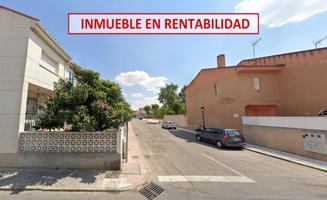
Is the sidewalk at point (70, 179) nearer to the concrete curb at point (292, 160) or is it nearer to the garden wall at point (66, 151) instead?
the garden wall at point (66, 151)

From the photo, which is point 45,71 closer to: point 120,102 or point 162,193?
point 120,102

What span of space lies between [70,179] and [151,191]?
307cm

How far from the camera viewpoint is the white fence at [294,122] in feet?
30.5

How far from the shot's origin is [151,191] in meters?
5.41

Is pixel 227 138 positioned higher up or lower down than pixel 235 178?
higher up

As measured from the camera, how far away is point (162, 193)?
17.3 ft

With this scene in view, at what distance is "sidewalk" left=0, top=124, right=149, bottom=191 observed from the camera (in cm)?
536

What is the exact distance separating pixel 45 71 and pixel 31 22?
252cm

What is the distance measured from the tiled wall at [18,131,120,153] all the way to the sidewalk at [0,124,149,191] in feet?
2.86

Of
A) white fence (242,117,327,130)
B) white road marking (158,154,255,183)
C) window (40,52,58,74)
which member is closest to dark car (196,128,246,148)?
white fence (242,117,327,130)

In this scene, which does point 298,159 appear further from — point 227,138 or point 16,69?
point 16,69

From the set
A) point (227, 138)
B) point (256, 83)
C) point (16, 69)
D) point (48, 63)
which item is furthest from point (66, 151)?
point (256, 83)

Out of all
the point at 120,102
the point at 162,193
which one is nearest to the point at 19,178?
the point at 120,102

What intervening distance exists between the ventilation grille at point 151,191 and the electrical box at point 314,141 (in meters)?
9.95
